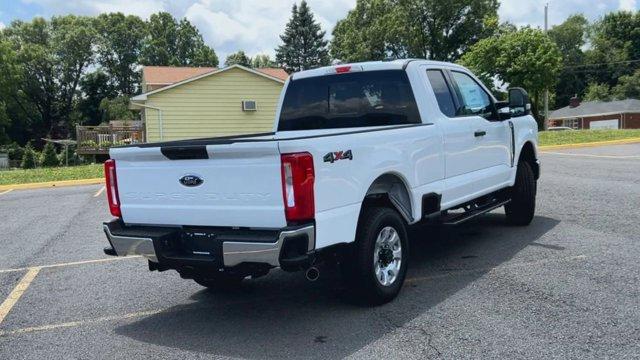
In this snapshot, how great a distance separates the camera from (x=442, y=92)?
20.5 feet

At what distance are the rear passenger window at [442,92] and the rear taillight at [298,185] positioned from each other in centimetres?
240

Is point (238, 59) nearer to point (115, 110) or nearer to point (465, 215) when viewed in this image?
point (115, 110)

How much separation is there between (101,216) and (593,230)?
25.7 ft

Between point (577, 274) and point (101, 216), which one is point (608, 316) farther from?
point (101, 216)

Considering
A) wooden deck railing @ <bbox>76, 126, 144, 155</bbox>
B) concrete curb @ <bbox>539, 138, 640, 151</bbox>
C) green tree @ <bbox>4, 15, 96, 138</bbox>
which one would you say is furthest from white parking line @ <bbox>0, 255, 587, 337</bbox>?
green tree @ <bbox>4, 15, 96, 138</bbox>

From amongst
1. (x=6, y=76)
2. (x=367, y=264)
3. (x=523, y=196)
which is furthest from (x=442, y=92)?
(x=6, y=76)

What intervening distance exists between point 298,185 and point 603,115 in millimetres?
66494

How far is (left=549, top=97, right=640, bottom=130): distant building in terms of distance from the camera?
199ft

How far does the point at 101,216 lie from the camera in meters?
10.5

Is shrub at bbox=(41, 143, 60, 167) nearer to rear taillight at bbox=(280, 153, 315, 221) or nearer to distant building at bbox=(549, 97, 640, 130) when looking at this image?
rear taillight at bbox=(280, 153, 315, 221)

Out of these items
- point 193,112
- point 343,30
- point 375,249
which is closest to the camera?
point 375,249

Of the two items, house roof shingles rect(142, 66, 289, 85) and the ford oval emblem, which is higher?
house roof shingles rect(142, 66, 289, 85)

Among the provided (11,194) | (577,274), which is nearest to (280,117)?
(577,274)

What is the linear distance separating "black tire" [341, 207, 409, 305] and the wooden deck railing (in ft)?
77.5
